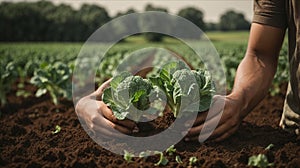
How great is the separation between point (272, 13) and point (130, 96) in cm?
142

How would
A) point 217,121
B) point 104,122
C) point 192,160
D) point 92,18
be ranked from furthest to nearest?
1. point 92,18
2. point 104,122
3. point 217,121
4. point 192,160

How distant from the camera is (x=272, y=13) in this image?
3.02 metres

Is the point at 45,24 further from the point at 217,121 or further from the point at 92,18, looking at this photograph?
the point at 217,121

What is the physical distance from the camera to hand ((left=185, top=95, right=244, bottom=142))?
2.57 metres

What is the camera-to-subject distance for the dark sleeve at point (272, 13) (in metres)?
3.02

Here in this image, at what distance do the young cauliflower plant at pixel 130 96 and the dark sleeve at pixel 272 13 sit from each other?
3.74ft

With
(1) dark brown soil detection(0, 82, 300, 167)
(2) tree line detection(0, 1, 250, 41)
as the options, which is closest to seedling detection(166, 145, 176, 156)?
(1) dark brown soil detection(0, 82, 300, 167)

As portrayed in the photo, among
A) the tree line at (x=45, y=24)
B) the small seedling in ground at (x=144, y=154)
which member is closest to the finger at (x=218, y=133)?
the small seedling in ground at (x=144, y=154)

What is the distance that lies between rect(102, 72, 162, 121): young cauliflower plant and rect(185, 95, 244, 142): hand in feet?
1.13

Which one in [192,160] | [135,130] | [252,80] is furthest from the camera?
[252,80]

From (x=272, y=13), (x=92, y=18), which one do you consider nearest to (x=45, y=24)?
(x=92, y=18)

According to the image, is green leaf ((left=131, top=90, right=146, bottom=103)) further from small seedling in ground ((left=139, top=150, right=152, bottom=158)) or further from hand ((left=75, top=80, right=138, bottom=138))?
small seedling in ground ((left=139, top=150, right=152, bottom=158))

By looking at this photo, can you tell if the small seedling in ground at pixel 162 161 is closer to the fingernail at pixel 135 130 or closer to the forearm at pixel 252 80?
the fingernail at pixel 135 130

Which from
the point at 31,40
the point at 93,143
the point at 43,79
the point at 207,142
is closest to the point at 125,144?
the point at 93,143
